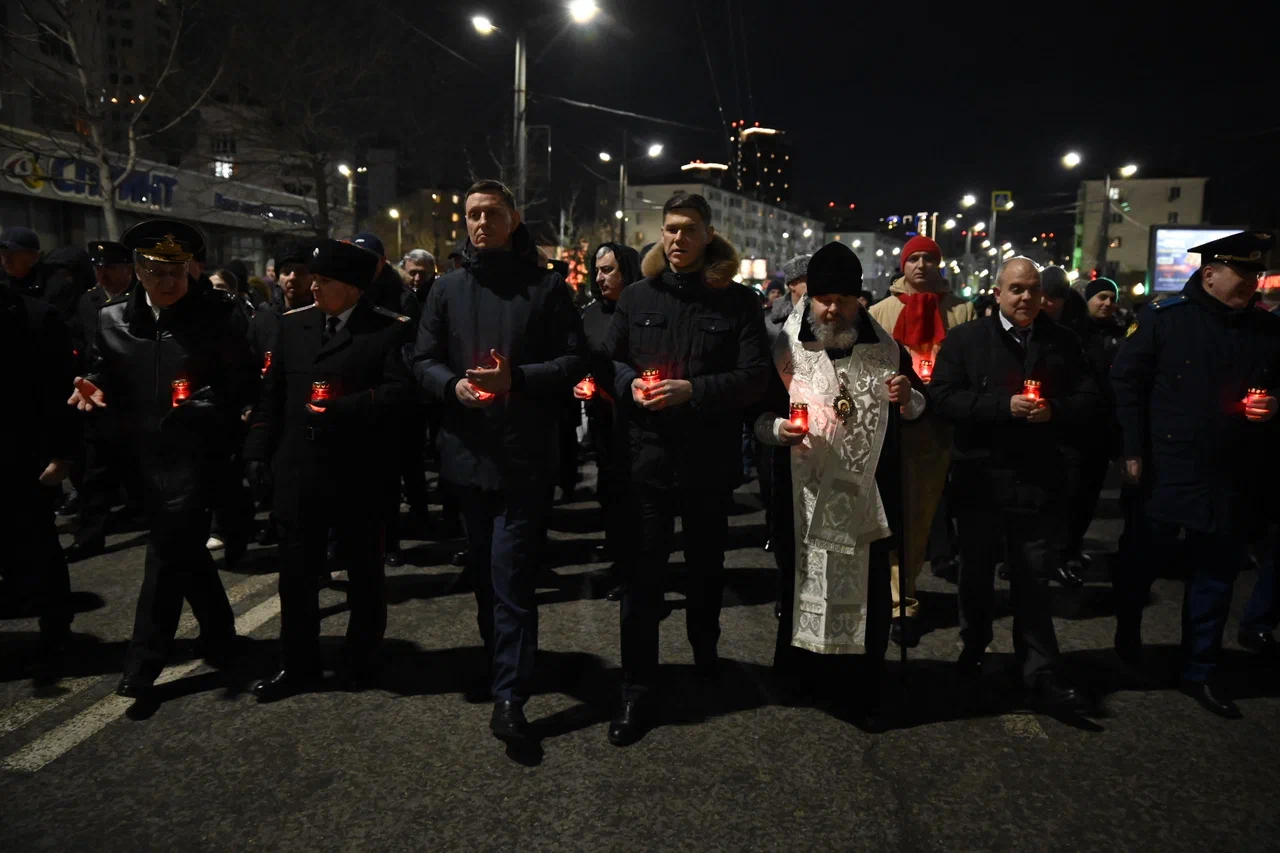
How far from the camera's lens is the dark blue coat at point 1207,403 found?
438 cm

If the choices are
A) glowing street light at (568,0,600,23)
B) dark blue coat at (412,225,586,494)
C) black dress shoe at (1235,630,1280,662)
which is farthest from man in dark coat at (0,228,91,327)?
glowing street light at (568,0,600,23)

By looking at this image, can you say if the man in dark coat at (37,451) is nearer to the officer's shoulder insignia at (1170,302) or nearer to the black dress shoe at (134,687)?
the black dress shoe at (134,687)

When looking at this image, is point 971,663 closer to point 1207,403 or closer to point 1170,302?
point 1207,403

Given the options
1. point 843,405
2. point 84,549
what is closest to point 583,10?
point 84,549

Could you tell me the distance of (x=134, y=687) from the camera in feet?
14.0

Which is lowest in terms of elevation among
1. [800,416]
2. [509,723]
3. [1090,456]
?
[509,723]

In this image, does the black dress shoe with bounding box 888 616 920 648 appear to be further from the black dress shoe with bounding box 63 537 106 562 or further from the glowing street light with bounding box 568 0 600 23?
the glowing street light with bounding box 568 0 600 23

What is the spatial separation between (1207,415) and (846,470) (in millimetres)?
1791

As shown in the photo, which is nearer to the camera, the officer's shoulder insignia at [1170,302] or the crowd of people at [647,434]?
the crowd of people at [647,434]

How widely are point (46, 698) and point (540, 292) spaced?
301 cm

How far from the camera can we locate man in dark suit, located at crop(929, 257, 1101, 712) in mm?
4438

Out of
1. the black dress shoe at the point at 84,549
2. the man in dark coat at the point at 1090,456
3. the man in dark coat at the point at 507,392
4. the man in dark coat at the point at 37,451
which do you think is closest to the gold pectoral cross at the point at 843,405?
the man in dark coat at the point at 507,392

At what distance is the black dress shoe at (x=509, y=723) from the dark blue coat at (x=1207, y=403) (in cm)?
322

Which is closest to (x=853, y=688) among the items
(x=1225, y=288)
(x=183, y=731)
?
(x=1225, y=288)
